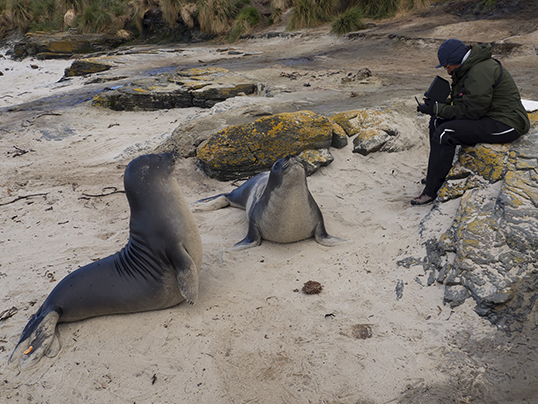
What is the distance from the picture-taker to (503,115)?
3.66 m

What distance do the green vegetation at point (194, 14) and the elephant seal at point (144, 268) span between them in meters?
13.2

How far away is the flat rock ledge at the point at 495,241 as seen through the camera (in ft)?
9.36

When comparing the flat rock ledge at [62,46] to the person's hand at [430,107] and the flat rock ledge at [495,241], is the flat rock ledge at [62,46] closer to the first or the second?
the person's hand at [430,107]

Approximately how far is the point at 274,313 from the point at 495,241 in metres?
1.79

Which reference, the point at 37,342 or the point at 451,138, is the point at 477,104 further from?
the point at 37,342

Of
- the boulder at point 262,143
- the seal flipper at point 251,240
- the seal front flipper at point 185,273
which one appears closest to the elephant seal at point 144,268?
the seal front flipper at point 185,273

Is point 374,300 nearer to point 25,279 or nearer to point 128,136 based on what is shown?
point 25,279

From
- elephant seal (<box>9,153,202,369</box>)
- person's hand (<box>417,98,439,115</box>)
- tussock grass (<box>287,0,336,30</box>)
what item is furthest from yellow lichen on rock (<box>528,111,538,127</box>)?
tussock grass (<box>287,0,336,30</box>)

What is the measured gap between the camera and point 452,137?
3893mm

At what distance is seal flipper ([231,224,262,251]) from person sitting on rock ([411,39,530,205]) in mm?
2015

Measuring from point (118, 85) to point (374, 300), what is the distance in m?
9.61

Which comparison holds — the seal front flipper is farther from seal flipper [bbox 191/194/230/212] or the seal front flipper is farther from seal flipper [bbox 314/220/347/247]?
seal flipper [bbox 191/194/230/212]

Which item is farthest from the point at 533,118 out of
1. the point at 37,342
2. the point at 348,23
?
the point at 348,23

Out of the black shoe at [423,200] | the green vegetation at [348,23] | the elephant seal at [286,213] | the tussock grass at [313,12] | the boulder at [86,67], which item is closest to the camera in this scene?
the elephant seal at [286,213]
